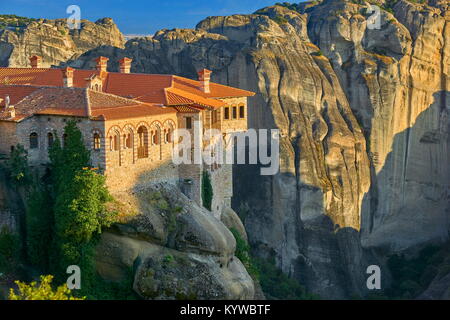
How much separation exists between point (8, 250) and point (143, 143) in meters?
7.92

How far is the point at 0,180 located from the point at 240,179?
31.3 metres

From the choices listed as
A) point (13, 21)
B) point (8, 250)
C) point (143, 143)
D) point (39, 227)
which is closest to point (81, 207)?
point (39, 227)

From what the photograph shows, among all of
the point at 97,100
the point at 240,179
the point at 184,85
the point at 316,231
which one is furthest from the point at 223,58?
the point at 97,100

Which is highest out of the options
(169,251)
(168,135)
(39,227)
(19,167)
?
(168,135)

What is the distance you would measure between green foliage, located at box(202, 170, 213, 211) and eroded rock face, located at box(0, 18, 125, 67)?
39689 mm

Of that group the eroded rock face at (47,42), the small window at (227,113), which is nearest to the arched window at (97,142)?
the small window at (227,113)

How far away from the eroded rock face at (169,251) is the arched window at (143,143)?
170 centimetres

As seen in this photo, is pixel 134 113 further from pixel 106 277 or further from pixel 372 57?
pixel 372 57

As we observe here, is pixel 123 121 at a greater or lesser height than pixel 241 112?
lesser

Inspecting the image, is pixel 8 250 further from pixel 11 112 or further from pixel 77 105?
pixel 77 105

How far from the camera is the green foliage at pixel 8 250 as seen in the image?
37906 mm

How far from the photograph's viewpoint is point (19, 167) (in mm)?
38656

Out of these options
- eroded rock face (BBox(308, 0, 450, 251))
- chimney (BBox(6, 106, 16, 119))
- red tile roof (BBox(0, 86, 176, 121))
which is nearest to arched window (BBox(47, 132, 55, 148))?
red tile roof (BBox(0, 86, 176, 121))

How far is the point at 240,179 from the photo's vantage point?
6800cm
